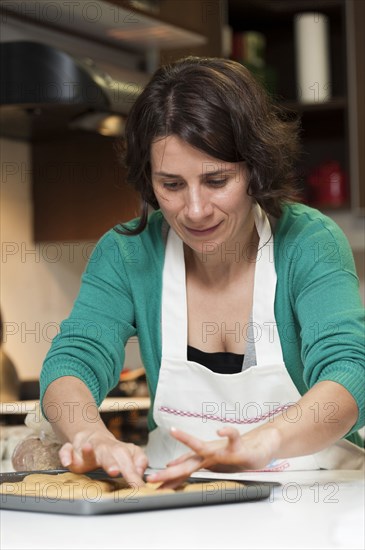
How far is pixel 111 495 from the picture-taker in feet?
3.46

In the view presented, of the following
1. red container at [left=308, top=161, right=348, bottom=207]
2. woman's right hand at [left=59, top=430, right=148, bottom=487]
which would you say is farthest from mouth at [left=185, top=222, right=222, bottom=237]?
red container at [left=308, top=161, right=348, bottom=207]

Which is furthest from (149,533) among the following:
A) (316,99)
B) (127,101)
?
(316,99)

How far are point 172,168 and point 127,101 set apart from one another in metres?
1.09

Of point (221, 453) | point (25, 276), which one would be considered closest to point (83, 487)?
point (221, 453)

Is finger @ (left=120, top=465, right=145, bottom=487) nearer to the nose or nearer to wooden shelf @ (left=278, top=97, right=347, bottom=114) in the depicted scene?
the nose

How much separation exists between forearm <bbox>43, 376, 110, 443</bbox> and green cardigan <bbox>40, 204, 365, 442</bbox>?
0.09 feet

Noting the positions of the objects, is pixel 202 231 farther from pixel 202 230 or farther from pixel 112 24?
pixel 112 24

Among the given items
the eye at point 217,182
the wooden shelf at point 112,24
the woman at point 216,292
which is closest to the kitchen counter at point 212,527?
the woman at point 216,292

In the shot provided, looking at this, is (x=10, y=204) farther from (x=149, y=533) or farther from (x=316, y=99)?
(x=149, y=533)

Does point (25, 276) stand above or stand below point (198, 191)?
below

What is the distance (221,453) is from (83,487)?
16 cm

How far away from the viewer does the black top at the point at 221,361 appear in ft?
5.12

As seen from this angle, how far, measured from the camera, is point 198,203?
4.63ft

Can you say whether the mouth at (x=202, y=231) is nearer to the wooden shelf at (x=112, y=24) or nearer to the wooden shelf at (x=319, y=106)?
the wooden shelf at (x=112, y=24)
